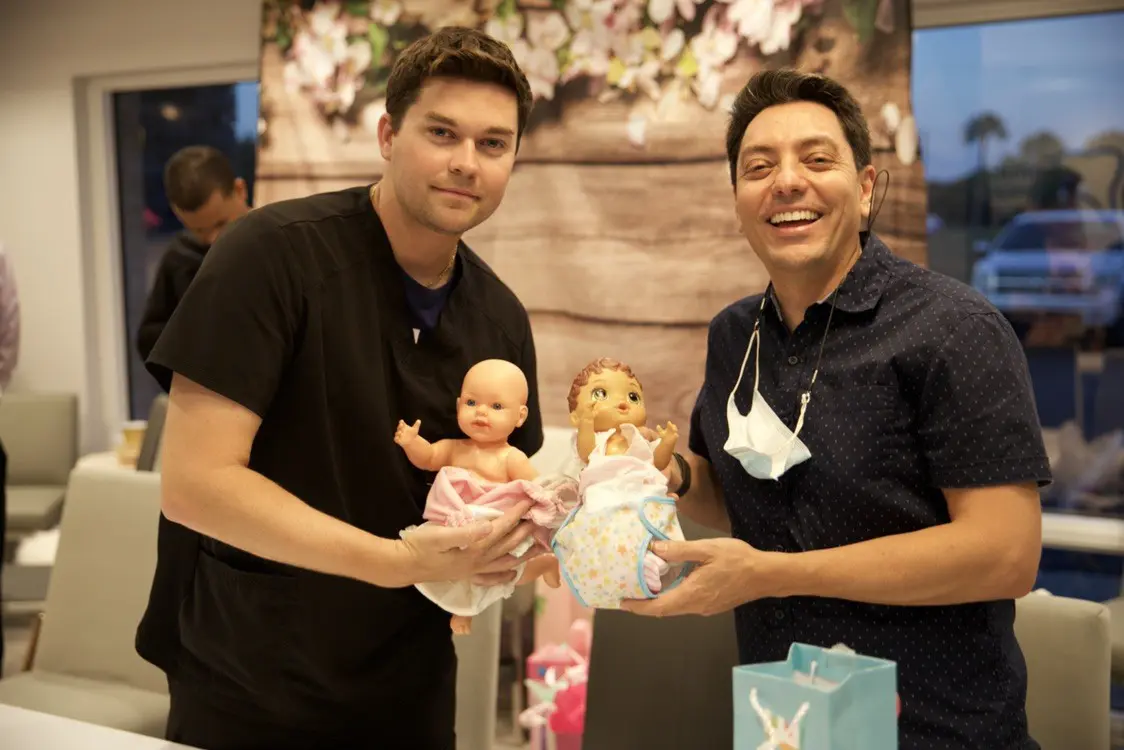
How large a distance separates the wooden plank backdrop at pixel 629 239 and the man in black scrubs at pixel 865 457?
1903 mm

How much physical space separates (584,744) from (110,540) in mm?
1317

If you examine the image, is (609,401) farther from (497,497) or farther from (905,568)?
(905,568)

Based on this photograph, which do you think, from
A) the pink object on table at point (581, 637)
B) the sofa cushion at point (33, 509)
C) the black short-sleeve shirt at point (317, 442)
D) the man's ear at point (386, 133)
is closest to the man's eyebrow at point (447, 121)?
the man's ear at point (386, 133)

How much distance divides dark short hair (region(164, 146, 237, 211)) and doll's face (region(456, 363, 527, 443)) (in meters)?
2.59

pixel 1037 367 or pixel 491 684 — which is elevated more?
pixel 1037 367

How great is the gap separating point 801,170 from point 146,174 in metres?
4.95

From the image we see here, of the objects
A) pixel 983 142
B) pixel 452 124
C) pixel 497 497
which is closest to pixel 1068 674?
pixel 497 497

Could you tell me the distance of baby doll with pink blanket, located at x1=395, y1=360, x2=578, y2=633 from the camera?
5.26 feet

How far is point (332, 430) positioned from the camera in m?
1.66

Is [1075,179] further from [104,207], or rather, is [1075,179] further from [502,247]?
[104,207]

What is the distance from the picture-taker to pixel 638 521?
1468 mm

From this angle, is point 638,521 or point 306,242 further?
point 306,242

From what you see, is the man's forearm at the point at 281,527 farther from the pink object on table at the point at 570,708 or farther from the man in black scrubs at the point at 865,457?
the pink object on table at the point at 570,708

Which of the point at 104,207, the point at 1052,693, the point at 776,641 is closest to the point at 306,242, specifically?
the point at 776,641
